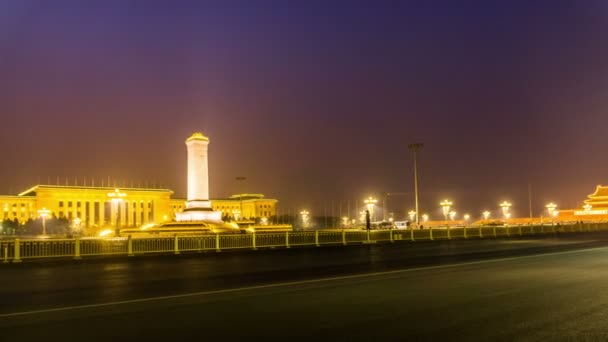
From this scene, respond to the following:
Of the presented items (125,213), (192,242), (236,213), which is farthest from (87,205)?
(192,242)

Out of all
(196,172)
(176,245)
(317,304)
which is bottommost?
(317,304)

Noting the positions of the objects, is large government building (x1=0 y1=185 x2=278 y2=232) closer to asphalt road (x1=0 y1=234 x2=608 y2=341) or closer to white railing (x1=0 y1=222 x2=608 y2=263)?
white railing (x1=0 y1=222 x2=608 y2=263)

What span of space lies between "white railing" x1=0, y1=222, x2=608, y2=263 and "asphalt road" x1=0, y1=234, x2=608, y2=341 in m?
6.89

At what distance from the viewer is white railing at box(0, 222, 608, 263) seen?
84.2 feet

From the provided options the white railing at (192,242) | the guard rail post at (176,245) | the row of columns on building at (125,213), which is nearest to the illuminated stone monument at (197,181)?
the white railing at (192,242)

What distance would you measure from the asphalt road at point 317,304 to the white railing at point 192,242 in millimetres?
6893

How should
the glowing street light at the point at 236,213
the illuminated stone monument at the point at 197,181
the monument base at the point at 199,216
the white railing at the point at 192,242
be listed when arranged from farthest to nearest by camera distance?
the glowing street light at the point at 236,213 → the illuminated stone monument at the point at 197,181 → the monument base at the point at 199,216 → the white railing at the point at 192,242

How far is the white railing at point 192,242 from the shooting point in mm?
25672

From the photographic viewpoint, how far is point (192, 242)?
3050 cm

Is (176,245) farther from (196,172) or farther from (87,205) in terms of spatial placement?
(87,205)

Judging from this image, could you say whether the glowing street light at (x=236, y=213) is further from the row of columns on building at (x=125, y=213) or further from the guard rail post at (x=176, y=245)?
the guard rail post at (x=176, y=245)

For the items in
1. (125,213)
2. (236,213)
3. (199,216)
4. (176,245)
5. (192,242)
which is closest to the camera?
(176,245)

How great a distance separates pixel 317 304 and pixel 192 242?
800 inches

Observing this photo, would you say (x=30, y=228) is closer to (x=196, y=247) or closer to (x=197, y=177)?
(x=197, y=177)
